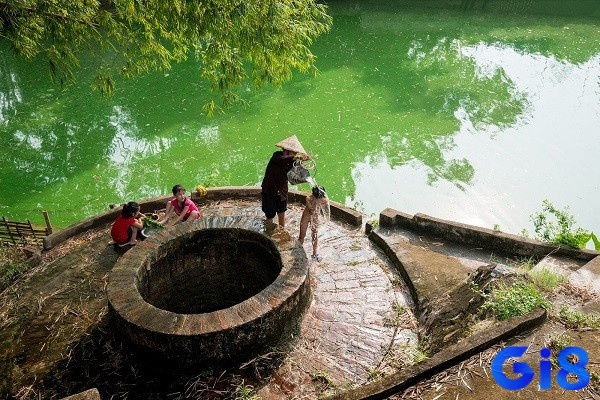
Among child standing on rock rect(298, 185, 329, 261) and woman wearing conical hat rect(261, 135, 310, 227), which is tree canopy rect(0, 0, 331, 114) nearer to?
woman wearing conical hat rect(261, 135, 310, 227)

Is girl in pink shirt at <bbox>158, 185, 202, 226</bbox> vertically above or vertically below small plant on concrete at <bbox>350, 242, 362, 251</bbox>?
above

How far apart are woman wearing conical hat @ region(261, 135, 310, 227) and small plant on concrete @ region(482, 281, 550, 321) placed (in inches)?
106

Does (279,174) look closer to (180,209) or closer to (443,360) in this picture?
(180,209)

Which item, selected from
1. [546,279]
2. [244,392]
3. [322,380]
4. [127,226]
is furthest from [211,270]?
[546,279]

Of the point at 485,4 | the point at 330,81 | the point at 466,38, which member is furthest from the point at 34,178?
the point at 485,4

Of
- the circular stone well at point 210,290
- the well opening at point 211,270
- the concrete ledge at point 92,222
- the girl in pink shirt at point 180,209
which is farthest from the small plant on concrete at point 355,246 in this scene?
the concrete ledge at point 92,222

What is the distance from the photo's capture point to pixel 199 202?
7.34 metres

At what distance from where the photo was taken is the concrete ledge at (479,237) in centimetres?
536

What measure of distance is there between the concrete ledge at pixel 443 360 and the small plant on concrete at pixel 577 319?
0.74 ft

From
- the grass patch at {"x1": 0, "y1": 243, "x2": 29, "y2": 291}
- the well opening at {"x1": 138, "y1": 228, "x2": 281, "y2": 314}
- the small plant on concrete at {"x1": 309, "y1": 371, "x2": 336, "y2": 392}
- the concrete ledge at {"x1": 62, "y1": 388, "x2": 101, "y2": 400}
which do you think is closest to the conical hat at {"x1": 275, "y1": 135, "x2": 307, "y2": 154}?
the well opening at {"x1": 138, "y1": 228, "x2": 281, "y2": 314}

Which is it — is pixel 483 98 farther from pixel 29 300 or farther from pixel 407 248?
pixel 29 300

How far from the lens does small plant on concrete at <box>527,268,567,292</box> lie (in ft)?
14.2

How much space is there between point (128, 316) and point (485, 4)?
21608 mm

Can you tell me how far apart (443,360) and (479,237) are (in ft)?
9.57
